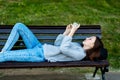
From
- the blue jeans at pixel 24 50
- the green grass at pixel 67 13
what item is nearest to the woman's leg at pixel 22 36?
the blue jeans at pixel 24 50

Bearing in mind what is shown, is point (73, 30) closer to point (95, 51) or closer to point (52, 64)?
point (95, 51)

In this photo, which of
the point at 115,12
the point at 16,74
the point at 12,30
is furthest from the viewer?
the point at 115,12

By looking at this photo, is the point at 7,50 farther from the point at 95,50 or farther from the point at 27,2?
the point at 27,2

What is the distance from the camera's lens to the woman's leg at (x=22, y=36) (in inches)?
265

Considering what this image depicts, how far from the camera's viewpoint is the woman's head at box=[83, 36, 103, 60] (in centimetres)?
665

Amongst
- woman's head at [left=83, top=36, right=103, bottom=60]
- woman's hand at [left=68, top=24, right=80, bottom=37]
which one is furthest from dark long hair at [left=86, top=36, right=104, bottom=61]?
woman's hand at [left=68, top=24, right=80, bottom=37]

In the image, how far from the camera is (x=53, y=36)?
7234mm

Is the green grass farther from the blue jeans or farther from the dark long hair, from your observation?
the blue jeans

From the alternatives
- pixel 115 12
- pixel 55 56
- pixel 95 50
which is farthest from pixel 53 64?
pixel 115 12

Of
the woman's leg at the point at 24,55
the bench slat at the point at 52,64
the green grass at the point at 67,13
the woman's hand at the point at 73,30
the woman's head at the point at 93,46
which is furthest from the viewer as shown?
the green grass at the point at 67,13

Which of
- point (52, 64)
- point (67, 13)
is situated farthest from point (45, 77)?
point (67, 13)

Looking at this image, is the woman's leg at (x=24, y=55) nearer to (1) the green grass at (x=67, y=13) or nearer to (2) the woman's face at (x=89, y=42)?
(2) the woman's face at (x=89, y=42)

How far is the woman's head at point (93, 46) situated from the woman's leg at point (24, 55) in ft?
2.21

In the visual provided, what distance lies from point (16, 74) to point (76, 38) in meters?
1.16
